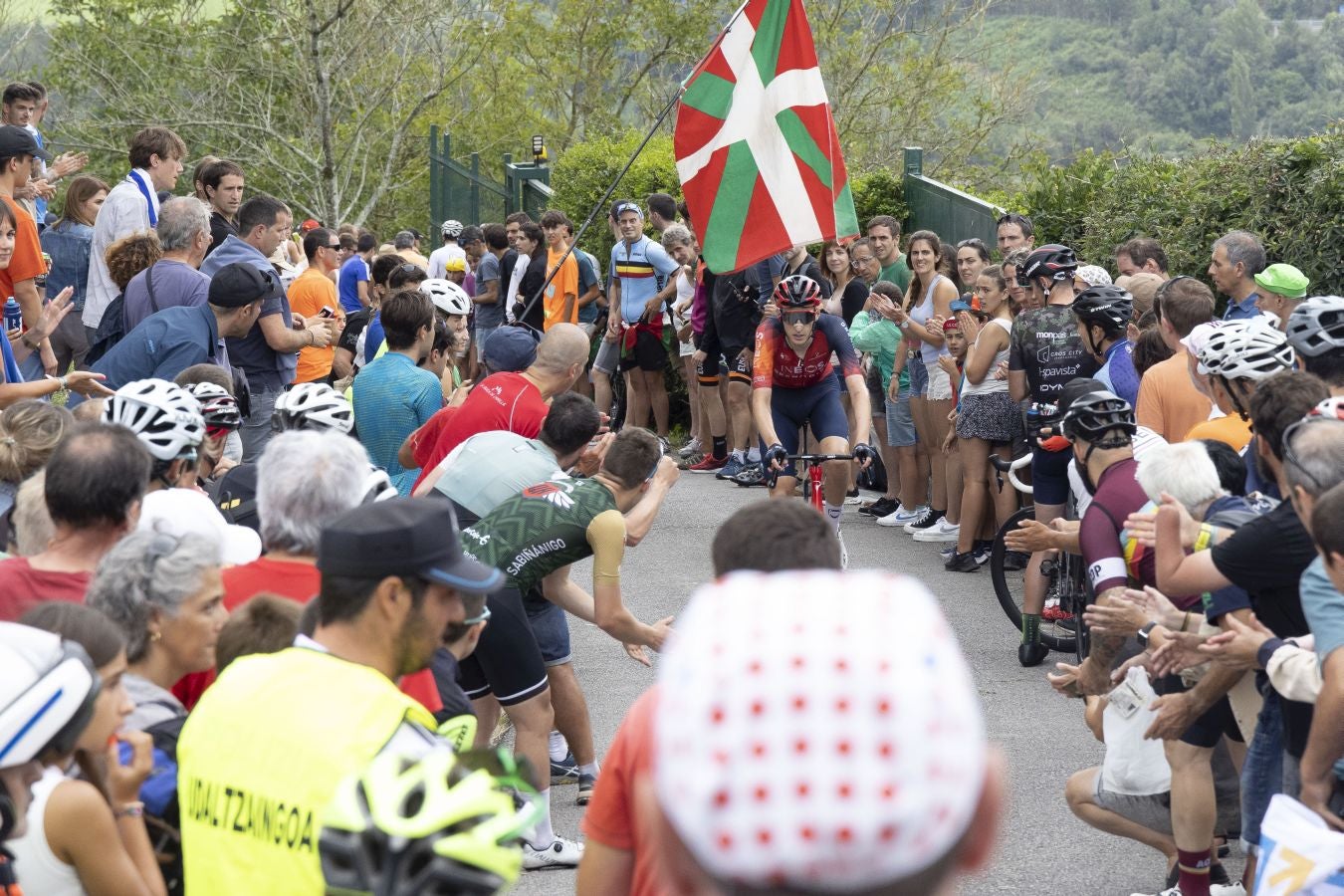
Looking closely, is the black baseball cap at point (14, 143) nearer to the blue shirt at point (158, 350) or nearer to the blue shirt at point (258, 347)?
the blue shirt at point (258, 347)

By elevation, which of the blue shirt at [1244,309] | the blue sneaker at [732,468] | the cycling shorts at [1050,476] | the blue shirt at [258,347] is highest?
the blue shirt at [1244,309]

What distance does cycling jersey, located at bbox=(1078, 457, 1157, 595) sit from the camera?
552cm

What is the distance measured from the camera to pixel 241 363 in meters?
8.06

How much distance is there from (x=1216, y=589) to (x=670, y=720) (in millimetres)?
3629

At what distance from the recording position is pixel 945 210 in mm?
14391

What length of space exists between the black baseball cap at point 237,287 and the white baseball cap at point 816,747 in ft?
20.6

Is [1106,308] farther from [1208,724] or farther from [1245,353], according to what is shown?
[1208,724]

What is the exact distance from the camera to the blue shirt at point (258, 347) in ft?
26.4

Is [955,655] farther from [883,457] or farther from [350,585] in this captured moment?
[883,457]

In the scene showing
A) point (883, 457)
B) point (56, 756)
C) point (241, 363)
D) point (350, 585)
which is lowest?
point (883, 457)

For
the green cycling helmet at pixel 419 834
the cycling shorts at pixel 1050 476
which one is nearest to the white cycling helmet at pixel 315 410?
the green cycling helmet at pixel 419 834

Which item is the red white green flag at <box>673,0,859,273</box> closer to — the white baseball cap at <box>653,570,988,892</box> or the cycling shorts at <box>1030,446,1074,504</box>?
the cycling shorts at <box>1030,446,1074,504</box>

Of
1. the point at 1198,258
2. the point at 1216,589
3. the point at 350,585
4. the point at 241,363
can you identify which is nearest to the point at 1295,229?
the point at 1198,258

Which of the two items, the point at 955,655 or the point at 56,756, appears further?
the point at 56,756
